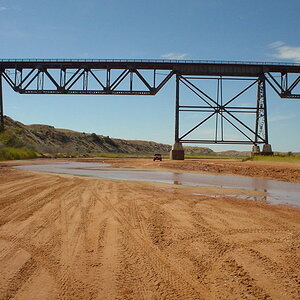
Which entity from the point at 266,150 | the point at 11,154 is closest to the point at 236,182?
the point at 266,150

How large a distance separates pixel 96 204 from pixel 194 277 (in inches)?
188

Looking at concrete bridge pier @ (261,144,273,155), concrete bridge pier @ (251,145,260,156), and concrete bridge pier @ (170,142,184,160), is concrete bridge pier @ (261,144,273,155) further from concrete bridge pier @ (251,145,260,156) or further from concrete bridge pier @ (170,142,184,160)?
concrete bridge pier @ (170,142,184,160)

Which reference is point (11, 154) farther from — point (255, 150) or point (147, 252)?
point (147, 252)

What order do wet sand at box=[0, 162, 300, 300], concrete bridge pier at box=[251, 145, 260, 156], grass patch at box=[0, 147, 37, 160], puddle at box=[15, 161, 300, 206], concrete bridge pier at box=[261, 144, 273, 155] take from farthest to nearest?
concrete bridge pier at box=[251, 145, 260, 156] < concrete bridge pier at box=[261, 144, 273, 155] < grass patch at box=[0, 147, 37, 160] < puddle at box=[15, 161, 300, 206] < wet sand at box=[0, 162, 300, 300]

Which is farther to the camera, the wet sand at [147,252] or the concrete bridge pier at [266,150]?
the concrete bridge pier at [266,150]

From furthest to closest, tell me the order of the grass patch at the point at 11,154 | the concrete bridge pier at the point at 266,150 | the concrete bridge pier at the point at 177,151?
the concrete bridge pier at the point at 177,151, the concrete bridge pier at the point at 266,150, the grass patch at the point at 11,154

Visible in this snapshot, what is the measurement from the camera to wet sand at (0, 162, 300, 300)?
3.21m

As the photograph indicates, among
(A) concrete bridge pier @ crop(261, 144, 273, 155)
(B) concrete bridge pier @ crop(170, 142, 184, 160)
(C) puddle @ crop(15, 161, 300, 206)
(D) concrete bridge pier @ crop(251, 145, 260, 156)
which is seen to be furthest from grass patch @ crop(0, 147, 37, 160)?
(A) concrete bridge pier @ crop(261, 144, 273, 155)

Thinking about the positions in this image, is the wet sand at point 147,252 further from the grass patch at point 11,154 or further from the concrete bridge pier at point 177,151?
the grass patch at point 11,154

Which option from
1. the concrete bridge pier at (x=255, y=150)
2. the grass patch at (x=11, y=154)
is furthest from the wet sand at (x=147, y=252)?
the grass patch at (x=11, y=154)

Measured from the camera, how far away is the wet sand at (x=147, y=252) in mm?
3215

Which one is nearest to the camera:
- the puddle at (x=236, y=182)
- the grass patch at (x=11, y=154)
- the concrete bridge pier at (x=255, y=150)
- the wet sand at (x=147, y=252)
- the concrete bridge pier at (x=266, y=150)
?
the wet sand at (x=147, y=252)

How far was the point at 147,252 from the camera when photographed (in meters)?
4.28

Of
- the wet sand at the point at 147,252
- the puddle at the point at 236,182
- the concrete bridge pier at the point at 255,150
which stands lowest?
the puddle at the point at 236,182
